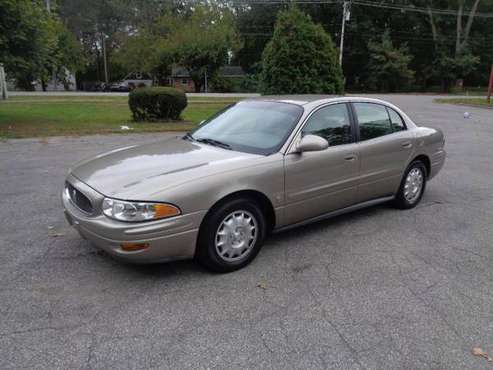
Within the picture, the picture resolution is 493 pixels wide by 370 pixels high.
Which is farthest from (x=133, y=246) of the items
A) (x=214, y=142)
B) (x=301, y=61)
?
(x=301, y=61)

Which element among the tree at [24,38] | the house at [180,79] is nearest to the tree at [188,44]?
the house at [180,79]

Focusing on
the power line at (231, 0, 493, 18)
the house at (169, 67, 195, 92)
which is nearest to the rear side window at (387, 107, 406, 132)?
the power line at (231, 0, 493, 18)

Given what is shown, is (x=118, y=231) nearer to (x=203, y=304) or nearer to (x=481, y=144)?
(x=203, y=304)

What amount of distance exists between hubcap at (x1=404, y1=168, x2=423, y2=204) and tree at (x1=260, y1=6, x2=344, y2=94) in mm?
8455

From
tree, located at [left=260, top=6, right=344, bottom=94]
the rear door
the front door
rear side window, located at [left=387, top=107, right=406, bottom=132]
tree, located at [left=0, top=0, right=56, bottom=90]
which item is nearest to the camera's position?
the front door

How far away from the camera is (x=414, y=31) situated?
53219 mm

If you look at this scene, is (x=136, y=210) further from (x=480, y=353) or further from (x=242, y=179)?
(x=480, y=353)

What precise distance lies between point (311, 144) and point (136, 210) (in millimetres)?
1718

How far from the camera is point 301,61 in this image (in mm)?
13781

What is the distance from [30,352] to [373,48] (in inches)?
1971

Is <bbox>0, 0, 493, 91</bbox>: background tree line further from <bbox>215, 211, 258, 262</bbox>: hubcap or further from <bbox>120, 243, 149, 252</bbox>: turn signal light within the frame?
<bbox>120, 243, 149, 252</bbox>: turn signal light

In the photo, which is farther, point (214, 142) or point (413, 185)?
point (413, 185)

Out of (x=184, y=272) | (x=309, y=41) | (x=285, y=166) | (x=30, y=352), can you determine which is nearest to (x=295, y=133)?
(x=285, y=166)

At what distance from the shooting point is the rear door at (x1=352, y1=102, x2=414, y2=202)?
15.5 ft
